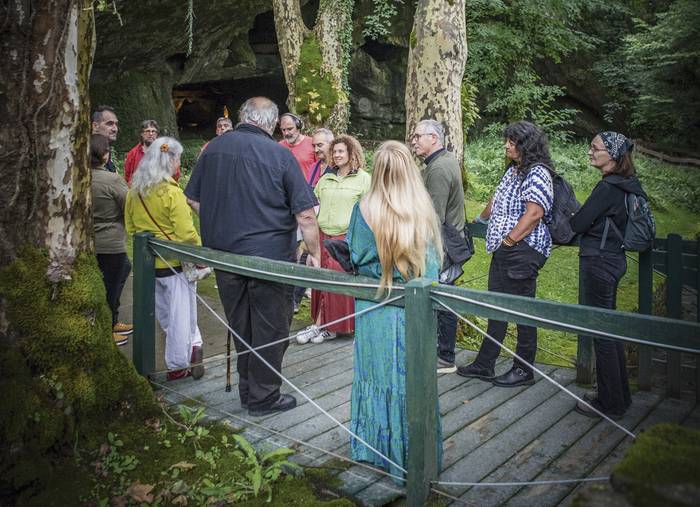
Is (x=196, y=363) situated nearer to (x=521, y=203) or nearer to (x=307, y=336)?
(x=307, y=336)

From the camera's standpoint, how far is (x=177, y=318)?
500 centimetres

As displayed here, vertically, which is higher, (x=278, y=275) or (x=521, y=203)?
(x=521, y=203)

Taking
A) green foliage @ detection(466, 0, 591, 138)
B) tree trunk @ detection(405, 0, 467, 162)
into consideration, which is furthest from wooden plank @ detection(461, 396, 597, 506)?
green foliage @ detection(466, 0, 591, 138)

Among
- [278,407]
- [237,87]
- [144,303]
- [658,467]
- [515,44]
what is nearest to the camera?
[658,467]

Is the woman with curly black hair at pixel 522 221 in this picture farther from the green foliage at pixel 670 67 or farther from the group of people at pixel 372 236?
the green foliage at pixel 670 67

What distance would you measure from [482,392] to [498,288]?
0.80m

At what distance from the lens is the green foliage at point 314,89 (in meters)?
11.7

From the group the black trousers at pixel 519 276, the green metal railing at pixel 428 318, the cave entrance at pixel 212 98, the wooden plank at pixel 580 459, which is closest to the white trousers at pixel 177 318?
the green metal railing at pixel 428 318

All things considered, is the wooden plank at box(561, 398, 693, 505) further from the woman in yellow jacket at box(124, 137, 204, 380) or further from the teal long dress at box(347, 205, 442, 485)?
the woman in yellow jacket at box(124, 137, 204, 380)

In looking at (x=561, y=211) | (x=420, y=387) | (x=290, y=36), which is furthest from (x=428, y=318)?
(x=290, y=36)

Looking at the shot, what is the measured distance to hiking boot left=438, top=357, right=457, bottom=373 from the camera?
5.19 m

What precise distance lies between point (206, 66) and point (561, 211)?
58.2 feet

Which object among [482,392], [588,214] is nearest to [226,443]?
[482,392]

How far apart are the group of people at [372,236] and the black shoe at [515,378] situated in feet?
0.03
